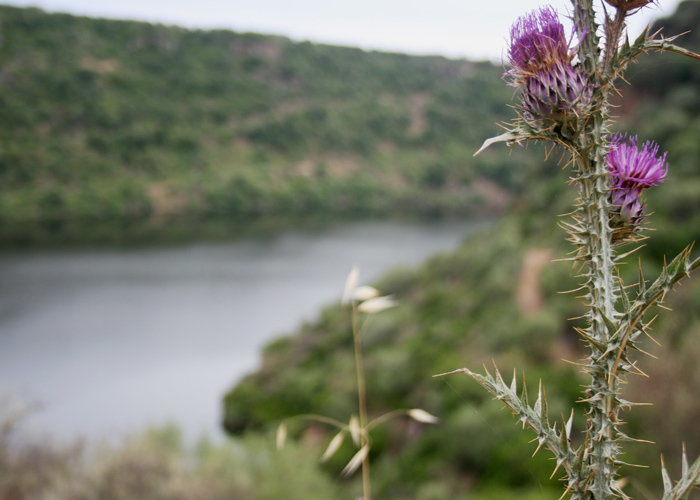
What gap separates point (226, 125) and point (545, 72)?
66218 mm

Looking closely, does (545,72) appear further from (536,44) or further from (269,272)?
(269,272)

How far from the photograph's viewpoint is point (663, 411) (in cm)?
477

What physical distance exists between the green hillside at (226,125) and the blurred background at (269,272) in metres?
0.30

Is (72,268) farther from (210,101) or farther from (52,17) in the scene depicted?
(52,17)

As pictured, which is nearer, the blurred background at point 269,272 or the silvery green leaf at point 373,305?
the silvery green leaf at point 373,305

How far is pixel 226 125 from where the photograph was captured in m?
63.2

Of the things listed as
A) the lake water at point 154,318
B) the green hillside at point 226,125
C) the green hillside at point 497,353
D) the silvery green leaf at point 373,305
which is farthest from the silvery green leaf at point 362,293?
the green hillside at point 226,125

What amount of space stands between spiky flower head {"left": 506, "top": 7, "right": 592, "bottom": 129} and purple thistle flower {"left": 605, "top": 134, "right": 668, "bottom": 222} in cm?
9

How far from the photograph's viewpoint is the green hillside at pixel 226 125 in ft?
150

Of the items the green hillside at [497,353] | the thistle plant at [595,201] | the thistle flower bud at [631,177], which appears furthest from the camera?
the green hillside at [497,353]

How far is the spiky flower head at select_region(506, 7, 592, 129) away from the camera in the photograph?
614mm

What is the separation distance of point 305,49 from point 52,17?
1367 inches

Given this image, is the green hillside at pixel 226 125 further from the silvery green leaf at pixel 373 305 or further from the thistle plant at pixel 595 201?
the thistle plant at pixel 595 201

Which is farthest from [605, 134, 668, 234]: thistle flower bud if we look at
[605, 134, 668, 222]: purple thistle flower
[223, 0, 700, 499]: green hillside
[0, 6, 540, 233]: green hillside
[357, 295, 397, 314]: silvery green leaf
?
[0, 6, 540, 233]: green hillside
